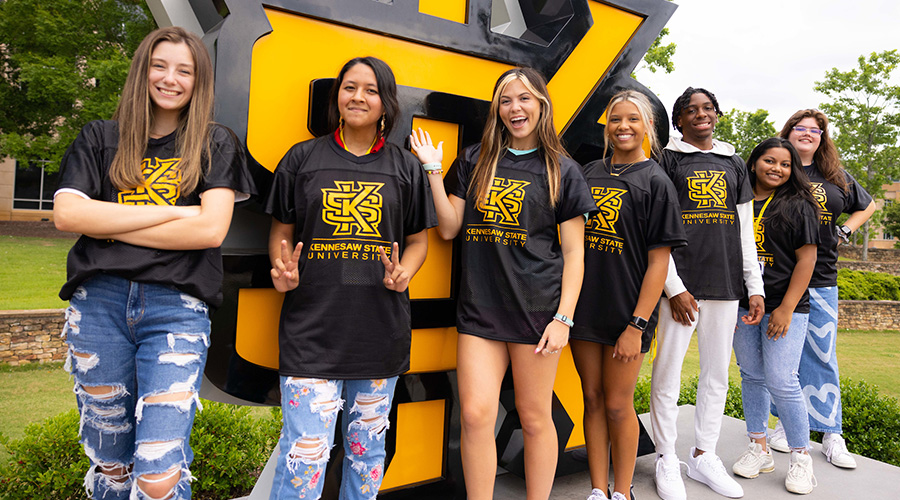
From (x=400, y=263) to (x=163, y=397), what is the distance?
1037 millimetres

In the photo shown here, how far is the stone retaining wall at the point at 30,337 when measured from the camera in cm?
646

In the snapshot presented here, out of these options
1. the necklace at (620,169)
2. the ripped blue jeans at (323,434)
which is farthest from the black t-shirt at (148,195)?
the necklace at (620,169)

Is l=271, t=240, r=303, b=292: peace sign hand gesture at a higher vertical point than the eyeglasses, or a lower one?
lower

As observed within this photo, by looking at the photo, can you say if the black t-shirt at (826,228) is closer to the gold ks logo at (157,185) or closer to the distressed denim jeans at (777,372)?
the distressed denim jeans at (777,372)

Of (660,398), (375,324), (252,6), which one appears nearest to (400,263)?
(375,324)

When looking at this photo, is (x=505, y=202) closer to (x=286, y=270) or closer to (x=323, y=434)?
(x=286, y=270)

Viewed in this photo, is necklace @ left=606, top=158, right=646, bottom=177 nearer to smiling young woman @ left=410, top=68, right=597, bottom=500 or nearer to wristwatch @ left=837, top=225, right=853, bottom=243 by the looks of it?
smiling young woman @ left=410, top=68, right=597, bottom=500

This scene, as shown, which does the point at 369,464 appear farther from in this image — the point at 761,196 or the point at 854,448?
the point at 854,448

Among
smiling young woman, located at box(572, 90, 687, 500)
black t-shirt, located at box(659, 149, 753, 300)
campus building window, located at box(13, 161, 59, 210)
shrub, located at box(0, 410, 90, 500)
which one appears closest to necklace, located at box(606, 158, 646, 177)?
smiling young woman, located at box(572, 90, 687, 500)

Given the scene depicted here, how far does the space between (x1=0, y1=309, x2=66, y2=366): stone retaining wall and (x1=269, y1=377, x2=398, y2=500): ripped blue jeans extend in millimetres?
5995

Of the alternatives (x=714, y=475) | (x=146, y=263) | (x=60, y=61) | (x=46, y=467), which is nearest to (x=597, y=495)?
(x=714, y=475)

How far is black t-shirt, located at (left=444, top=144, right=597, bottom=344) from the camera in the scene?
2568 mm

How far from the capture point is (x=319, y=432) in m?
2.22

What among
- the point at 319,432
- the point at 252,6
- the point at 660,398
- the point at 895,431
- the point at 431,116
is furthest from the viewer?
the point at 895,431
